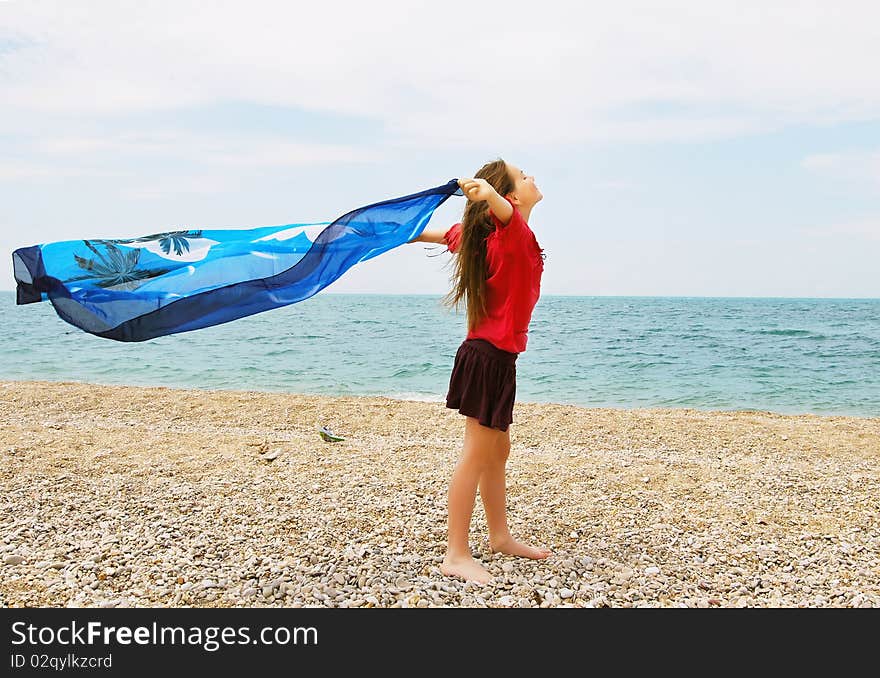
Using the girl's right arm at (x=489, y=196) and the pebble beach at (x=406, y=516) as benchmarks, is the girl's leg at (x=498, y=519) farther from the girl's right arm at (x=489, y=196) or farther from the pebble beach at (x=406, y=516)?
the girl's right arm at (x=489, y=196)

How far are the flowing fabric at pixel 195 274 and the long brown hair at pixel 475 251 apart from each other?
535 mm

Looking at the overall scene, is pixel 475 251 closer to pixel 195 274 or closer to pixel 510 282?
pixel 510 282

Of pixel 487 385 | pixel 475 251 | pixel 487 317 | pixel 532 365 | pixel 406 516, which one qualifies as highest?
pixel 475 251

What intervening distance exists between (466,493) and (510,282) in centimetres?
108

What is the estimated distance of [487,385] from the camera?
3682 millimetres

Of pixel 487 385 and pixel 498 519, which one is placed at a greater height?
pixel 487 385

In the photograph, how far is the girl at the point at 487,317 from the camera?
142 inches

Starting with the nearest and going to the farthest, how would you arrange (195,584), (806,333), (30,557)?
(195,584) → (30,557) → (806,333)

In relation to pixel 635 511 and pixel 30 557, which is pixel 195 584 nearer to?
pixel 30 557

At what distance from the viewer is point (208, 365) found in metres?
17.5

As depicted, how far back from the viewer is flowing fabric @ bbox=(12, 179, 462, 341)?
14.0 ft

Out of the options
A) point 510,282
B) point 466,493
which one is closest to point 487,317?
point 510,282
